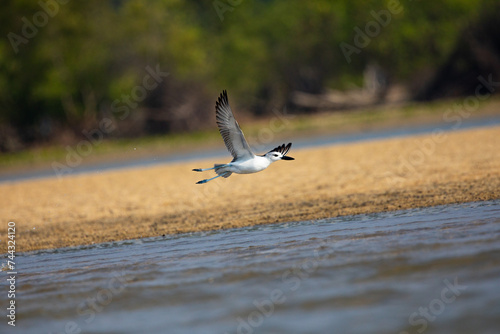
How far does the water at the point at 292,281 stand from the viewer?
22.1 ft

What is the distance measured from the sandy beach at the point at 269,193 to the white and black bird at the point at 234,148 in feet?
3.32

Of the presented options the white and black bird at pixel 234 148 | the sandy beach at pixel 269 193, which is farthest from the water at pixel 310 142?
the white and black bird at pixel 234 148

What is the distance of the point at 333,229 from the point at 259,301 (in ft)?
11.8

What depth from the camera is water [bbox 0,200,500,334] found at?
6738 millimetres

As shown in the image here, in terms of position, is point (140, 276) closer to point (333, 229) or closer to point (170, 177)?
point (333, 229)

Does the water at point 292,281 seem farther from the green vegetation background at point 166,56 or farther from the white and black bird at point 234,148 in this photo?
the green vegetation background at point 166,56

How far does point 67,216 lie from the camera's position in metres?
15.8

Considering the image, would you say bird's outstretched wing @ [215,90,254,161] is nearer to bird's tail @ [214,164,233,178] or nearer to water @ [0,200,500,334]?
bird's tail @ [214,164,233,178]

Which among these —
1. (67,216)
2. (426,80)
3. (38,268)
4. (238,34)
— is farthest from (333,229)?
(238,34)

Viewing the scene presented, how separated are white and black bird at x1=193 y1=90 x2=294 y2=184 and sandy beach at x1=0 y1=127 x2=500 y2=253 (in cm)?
101

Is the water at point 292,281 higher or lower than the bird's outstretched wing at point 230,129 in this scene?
lower

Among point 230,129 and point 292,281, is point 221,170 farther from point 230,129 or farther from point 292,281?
point 292,281

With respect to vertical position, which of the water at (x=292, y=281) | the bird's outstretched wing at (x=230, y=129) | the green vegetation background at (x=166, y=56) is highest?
the green vegetation background at (x=166, y=56)

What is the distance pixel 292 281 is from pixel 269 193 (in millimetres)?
7416
